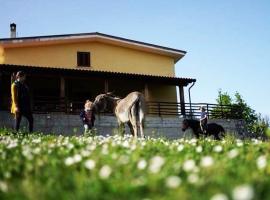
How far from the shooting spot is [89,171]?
417 centimetres

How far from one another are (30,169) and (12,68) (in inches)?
894

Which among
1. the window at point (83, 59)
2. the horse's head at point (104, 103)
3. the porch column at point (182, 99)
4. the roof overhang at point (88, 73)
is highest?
the window at point (83, 59)

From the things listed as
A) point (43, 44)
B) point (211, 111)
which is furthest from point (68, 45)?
point (211, 111)

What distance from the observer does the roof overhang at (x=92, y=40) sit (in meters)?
28.2

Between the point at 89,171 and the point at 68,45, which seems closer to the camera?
the point at 89,171

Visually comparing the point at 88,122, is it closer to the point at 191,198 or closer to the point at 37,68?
the point at 37,68

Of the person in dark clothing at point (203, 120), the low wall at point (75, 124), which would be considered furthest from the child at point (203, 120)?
the low wall at point (75, 124)

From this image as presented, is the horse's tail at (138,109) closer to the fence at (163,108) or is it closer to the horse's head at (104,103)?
the horse's head at (104,103)

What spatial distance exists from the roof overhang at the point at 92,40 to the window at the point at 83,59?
102cm

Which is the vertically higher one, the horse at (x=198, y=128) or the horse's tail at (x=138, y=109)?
the horse's tail at (x=138, y=109)

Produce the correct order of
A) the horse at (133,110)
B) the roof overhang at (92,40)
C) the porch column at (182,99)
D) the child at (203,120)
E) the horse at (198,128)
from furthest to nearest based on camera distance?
the porch column at (182,99) < the roof overhang at (92,40) < the horse at (198,128) < the child at (203,120) < the horse at (133,110)

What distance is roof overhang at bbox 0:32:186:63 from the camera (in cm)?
2822

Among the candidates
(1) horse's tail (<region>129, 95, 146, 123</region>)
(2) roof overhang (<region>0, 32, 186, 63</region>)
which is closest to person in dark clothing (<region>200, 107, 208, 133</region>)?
(1) horse's tail (<region>129, 95, 146, 123</region>)

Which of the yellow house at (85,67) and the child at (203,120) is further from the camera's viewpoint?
the yellow house at (85,67)
